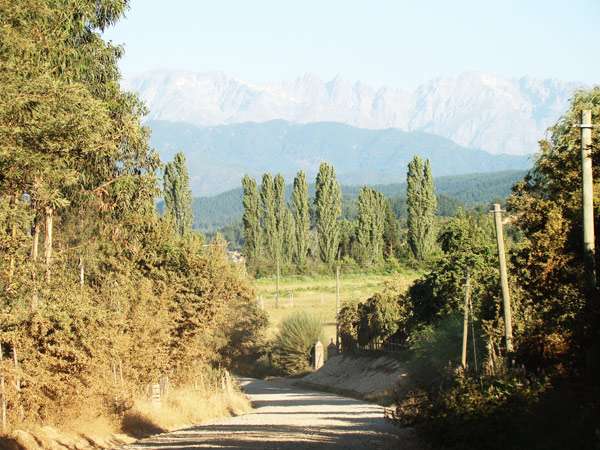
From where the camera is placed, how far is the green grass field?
90.2 m

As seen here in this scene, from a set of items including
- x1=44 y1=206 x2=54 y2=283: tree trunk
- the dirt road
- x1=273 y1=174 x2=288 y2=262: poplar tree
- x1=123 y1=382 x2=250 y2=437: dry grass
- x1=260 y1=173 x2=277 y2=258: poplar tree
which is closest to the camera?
the dirt road

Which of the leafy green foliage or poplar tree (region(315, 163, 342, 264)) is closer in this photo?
poplar tree (region(315, 163, 342, 264))

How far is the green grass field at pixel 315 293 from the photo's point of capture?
90.2 meters

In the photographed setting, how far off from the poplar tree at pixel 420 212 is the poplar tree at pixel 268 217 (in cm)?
1508

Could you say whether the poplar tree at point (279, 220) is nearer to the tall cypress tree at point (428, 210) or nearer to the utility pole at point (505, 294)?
the tall cypress tree at point (428, 210)

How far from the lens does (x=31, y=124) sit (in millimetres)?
17453

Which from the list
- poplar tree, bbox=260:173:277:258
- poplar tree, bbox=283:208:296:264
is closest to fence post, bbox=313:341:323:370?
poplar tree, bbox=260:173:277:258

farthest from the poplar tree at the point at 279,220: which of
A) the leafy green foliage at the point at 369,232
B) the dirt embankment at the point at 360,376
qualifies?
the dirt embankment at the point at 360,376

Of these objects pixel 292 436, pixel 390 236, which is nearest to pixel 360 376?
pixel 292 436

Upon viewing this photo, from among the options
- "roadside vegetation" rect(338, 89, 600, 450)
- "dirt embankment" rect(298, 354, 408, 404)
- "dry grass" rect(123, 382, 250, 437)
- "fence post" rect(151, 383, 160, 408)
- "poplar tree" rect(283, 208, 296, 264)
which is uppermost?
"poplar tree" rect(283, 208, 296, 264)

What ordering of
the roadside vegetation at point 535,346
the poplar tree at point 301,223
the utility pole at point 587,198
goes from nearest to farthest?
the roadside vegetation at point 535,346, the utility pole at point 587,198, the poplar tree at point 301,223

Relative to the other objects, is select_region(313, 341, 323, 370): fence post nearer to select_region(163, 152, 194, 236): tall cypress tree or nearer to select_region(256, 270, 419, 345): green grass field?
select_region(256, 270, 419, 345): green grass field

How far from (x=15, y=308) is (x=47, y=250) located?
118 inches

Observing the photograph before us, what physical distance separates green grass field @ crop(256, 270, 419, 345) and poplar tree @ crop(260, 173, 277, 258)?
370 cm
